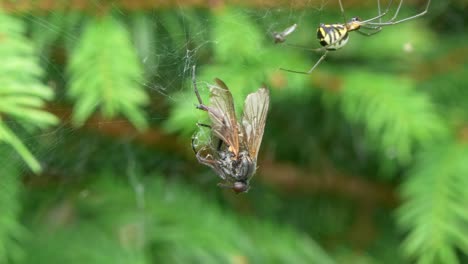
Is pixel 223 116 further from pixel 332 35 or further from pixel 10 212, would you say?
pixel 10 212

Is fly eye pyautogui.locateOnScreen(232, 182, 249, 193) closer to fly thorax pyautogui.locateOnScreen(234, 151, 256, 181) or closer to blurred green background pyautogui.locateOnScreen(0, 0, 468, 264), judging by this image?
fly thorax pyautogui.locateOnScreen(234, 151, 256, 181)

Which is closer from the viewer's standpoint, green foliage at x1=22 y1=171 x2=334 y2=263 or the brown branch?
green foliage at x1=22 y1=171 x2=334 y2=263

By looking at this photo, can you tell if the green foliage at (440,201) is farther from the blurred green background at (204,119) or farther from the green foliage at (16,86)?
the green foliage at (16,86)

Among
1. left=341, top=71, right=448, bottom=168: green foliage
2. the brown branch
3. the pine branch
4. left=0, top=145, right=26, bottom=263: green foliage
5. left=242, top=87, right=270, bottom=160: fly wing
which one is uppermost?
the pine branch

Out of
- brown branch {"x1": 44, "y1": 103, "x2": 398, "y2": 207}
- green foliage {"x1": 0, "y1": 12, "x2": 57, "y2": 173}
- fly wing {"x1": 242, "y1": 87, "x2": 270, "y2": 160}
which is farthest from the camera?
brown branch {"x1": 44, "y1": 103, "x2": 398, "y2": 207}

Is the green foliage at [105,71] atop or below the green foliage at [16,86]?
below

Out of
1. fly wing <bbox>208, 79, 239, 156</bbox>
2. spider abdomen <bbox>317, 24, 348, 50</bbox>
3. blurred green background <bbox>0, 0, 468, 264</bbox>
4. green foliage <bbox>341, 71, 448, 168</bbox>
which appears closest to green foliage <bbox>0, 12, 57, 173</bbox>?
blurred green background <bbox>0, 0, 468, 264</bbox>

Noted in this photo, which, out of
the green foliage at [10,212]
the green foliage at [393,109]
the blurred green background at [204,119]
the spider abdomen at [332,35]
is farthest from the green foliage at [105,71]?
the green foliage at [393,109]

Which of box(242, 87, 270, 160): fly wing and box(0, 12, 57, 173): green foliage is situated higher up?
box(0, 12, 57, 173): green foliage
